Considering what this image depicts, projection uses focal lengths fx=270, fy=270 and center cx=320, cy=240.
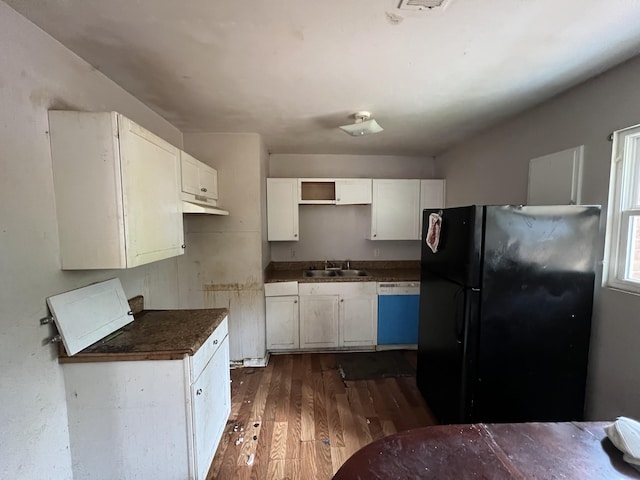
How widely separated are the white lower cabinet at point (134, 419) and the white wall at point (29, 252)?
80mm

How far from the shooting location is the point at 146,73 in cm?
158

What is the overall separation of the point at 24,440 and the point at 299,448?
143 cm

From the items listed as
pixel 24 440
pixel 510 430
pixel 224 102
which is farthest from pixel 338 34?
pixel 24 440

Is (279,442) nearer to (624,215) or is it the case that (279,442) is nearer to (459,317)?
(459,317)

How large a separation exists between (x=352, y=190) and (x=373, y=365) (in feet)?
6.67

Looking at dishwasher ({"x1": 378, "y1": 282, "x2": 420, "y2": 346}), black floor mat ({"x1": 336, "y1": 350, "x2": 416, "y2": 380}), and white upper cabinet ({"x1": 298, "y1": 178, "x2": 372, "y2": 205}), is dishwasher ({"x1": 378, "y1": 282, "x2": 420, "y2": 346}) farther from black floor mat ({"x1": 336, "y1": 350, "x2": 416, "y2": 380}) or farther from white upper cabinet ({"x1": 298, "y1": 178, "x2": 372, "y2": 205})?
white upper cabinet ({"x1": 298, "y1": 178, "x2": 372, "y2": 205})

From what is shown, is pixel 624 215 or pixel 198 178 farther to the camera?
pixel 198 178

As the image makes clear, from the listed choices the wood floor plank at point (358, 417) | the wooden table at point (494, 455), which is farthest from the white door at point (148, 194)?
the wood floor plank at point (358, 417)

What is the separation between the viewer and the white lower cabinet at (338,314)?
3119 mm

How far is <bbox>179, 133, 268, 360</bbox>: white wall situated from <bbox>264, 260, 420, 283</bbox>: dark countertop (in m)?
0.33

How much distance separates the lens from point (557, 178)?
A: 1875 millimetres

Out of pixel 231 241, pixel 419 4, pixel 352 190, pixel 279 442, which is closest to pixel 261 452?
pixel 279 442

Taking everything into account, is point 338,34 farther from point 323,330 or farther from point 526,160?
point 323,330

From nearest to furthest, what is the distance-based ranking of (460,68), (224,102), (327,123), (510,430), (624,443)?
(624,443), (510,430), (460,68), (224,102), (327,123)
